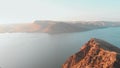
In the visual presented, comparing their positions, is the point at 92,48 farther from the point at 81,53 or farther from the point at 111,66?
the point at 111,66

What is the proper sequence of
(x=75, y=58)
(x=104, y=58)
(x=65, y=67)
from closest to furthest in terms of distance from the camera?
1. (x=104, y=58)
2. (x=75, y=58)
3. (x=65, y=67)

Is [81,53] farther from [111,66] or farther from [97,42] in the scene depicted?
[111,66]

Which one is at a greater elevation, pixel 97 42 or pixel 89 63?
pixel 97 42

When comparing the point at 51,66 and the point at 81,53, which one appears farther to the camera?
the point at 51,66

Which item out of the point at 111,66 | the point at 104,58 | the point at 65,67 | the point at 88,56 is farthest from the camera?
the point at 65,67

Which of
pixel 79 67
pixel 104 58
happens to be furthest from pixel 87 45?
pixel 104 58

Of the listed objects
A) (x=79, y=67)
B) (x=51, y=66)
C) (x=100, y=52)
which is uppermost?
(x=100, y=52)
